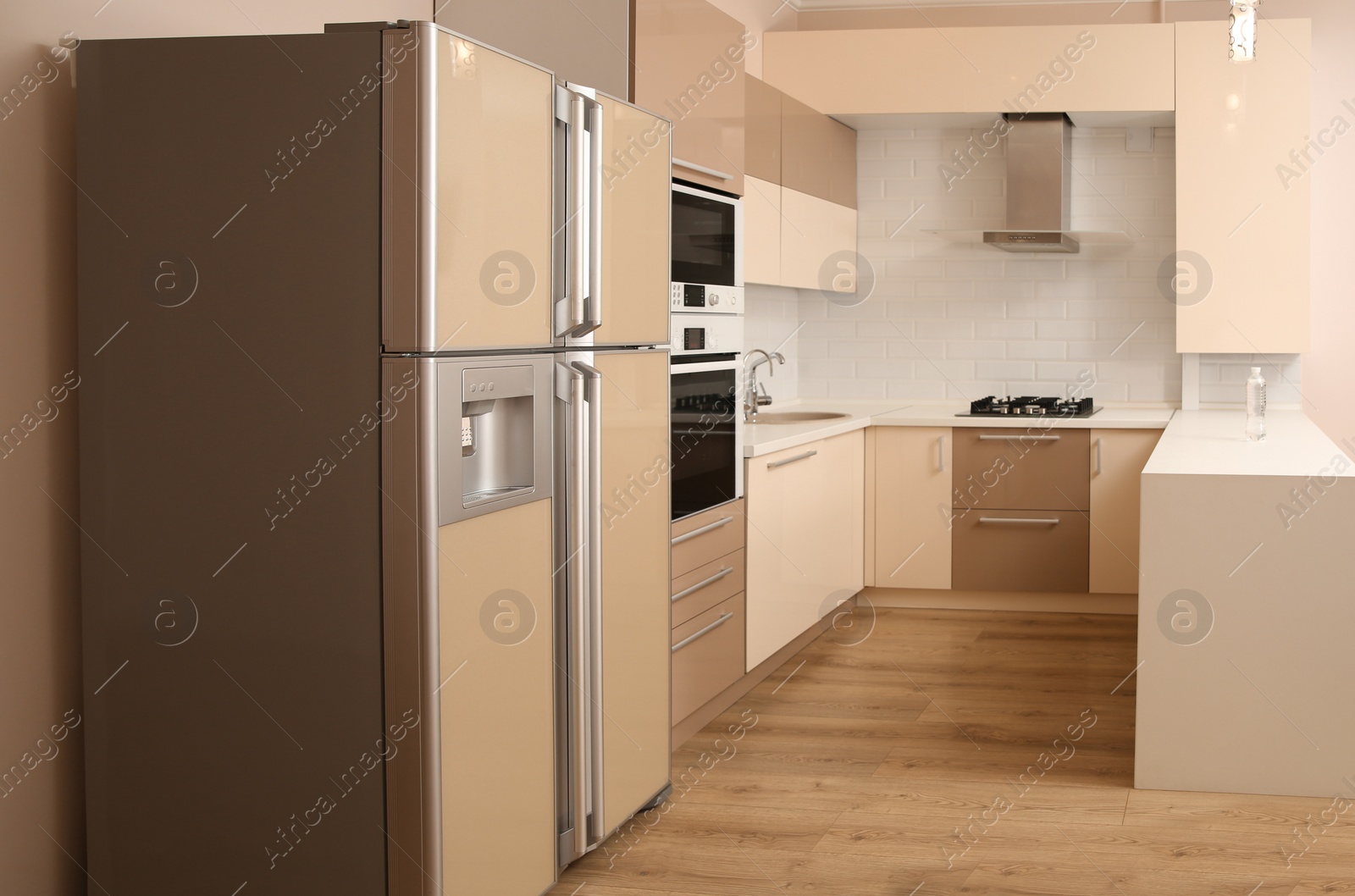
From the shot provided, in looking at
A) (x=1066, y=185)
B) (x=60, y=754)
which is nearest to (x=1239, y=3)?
(x=1066, y=185)

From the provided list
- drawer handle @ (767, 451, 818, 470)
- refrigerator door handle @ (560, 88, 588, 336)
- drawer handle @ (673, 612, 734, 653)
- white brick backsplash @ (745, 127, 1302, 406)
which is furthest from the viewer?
white brick backsplash @ (745, 127, 1302, 406)

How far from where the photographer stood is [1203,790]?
3191 mm

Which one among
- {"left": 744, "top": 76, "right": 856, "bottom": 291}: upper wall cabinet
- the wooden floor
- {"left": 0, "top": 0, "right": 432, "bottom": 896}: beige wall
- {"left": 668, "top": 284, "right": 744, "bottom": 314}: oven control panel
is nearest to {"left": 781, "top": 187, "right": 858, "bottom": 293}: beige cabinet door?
{"left": 744, "top": 76, "right": 856, "bottom": 291}: upper wall cabinet

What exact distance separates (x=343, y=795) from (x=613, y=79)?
6.25 ft

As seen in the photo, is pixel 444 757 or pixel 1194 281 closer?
pixel 444 757

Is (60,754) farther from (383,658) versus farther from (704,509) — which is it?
(704,509)

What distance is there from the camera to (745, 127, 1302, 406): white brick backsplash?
5.46 m

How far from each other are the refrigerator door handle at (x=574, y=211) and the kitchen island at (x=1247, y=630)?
5.27ft

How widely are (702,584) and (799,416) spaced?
1981 millimetres

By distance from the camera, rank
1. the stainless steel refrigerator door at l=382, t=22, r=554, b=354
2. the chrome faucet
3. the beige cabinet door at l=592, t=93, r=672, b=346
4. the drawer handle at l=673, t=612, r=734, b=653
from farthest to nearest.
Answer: the chrome faucet
the drawer handle at l=673, t=612, r=734, b=653
the beige cabinet door at l=592, t=93, r=672, b=346
the stainless steel refrigerator door at l=382, t=22, r=554, b=354

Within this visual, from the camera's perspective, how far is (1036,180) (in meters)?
5.23

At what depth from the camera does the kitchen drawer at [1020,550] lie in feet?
16.8

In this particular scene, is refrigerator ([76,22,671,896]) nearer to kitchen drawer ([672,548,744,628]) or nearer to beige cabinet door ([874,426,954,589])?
kitchen drawer ([672,548,744,628])

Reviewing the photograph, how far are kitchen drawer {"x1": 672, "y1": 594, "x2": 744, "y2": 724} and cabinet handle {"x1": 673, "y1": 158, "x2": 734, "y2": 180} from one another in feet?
4.13
